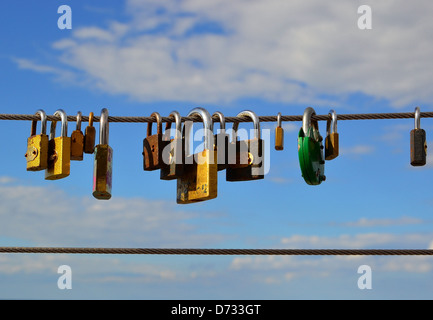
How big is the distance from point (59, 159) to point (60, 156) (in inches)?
1.3

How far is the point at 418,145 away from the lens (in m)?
8.23

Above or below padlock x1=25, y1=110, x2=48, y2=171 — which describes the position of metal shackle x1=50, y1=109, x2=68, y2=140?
above

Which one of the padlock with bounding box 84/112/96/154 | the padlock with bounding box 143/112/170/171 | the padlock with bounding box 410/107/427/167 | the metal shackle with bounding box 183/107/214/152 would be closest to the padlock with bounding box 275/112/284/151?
the metal shackle with bounding box 183/107/214/152

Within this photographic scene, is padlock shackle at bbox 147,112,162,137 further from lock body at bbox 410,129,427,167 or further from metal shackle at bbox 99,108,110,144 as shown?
lock body at bbox 410,129,427,167

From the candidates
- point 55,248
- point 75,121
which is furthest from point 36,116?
point 55,248

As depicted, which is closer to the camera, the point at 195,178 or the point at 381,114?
the point at 195,178

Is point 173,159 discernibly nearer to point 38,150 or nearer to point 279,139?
point 279,139

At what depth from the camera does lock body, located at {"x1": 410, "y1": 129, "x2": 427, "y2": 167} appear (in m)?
8.16

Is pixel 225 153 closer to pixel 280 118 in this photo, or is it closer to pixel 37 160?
pixel 280 118

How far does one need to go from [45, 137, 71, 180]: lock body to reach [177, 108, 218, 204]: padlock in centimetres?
119

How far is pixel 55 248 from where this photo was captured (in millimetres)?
7418

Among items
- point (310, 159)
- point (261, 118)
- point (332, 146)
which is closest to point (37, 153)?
point (261, 118)

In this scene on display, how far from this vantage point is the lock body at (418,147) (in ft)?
26.8

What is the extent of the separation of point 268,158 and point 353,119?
1097 millimetres
